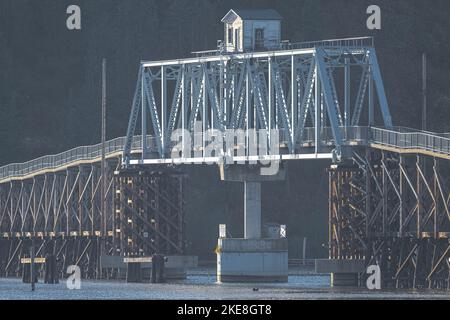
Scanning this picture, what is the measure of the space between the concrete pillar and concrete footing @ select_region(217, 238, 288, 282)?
3.54 feet

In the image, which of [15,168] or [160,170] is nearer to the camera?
[160,170]

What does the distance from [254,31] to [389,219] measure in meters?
19.4

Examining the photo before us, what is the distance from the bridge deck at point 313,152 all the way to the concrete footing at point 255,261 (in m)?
6.07

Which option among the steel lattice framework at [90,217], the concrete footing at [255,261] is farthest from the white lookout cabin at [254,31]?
the concrete footing at [255,261]

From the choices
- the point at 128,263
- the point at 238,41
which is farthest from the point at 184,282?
the point at 238,41

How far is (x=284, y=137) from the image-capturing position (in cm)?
16888

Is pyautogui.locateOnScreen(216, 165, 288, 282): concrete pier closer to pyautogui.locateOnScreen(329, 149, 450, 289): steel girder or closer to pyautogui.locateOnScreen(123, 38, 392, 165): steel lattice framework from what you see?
pyautogui.locateOnScreen(123, 38, 392, 165): steel lattice framework

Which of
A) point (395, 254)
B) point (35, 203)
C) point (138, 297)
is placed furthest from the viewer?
point (35, 203)

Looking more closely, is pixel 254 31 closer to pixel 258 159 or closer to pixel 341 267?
pixel 258 159

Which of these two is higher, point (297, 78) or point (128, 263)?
point (297, 78)

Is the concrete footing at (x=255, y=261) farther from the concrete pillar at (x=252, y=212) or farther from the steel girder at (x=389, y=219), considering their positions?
the steel girder at (x=389, y=219)

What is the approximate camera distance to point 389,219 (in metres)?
162

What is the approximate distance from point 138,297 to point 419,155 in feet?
66.6

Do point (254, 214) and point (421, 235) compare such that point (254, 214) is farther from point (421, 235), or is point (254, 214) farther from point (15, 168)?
point (15, 168)
